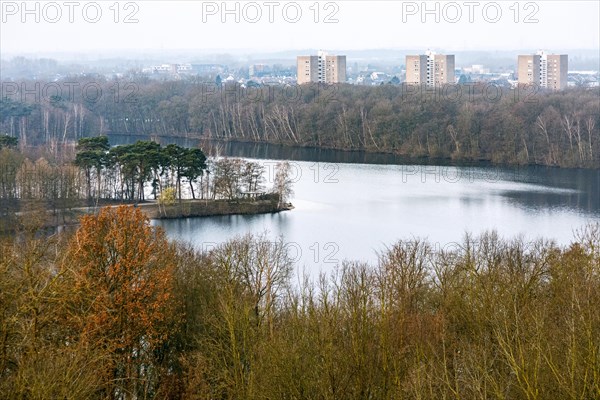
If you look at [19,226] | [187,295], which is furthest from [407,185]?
[187,295]

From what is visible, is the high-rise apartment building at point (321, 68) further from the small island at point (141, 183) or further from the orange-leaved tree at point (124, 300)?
the orange-leaved tree at point (124, 300)

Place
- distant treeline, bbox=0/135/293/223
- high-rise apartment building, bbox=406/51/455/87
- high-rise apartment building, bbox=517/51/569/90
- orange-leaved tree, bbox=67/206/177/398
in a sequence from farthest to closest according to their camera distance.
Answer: high-rise apartment building, bbox=406/51/455/87
high-rise apartment building, bbox=517/51/569/90
distant treeline, bbox=0/135/293/223
orange-leaved tree, bbox=67/206/177/398

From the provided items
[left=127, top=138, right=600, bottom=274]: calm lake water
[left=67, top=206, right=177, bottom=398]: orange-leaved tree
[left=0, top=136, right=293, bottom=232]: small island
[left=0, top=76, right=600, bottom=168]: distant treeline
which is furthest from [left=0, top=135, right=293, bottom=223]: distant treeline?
[left=67, top=206, right=177, bottom=398]: orange-leaved tree

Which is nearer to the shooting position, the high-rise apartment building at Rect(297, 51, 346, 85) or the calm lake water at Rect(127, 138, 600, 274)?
the calm lake water at Rect(127, 138, 600, 274)

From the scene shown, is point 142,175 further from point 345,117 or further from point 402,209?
point 345,117

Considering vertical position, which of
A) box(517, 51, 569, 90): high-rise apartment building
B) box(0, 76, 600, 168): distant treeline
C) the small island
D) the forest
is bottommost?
the forest

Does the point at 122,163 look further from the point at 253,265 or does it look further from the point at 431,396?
the point at 431,396

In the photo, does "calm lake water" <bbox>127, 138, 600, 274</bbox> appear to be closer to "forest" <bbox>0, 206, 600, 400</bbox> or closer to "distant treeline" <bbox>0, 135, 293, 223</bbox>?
"distant treeline" <bbox>0, 135, 293, 223</bbox>

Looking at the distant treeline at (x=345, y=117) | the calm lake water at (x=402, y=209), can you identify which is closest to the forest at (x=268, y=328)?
the calm lake water at (x=402, y=209)
